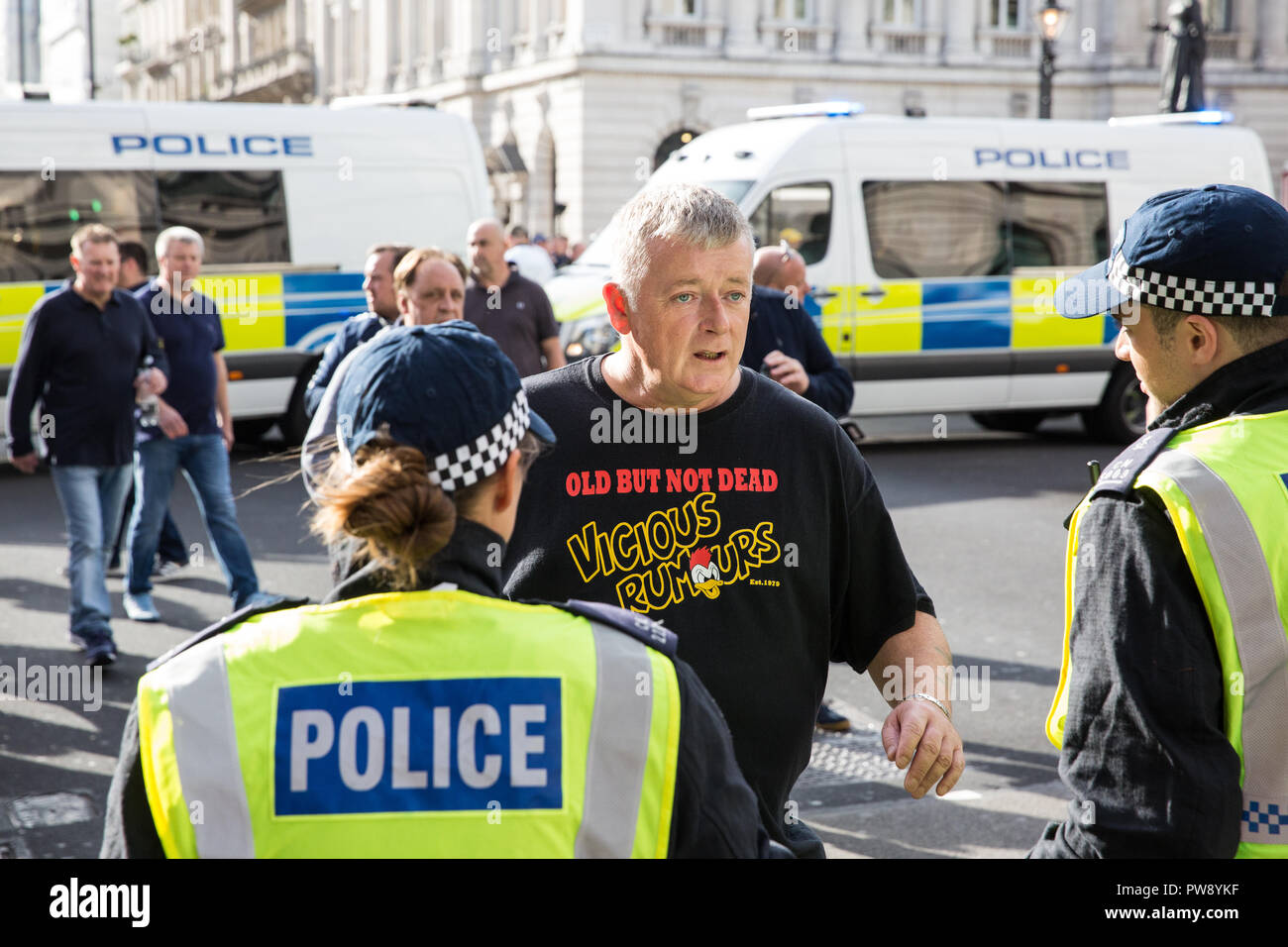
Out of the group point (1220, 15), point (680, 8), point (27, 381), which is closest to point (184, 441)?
point (27, 381)

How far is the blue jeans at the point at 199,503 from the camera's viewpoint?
7.69 meters

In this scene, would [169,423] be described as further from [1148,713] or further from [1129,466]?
[1148,713]

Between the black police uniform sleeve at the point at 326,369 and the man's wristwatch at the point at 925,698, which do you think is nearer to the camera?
the man's wristwatch at the point at 925,698

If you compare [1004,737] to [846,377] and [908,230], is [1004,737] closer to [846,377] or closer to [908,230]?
[846,377]

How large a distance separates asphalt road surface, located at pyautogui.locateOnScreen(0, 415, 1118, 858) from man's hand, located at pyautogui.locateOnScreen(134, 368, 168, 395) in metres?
1.16

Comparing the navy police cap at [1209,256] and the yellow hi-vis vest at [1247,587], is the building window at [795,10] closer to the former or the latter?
the navy police cap at [1209,256]

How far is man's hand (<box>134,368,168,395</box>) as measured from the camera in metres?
7.44

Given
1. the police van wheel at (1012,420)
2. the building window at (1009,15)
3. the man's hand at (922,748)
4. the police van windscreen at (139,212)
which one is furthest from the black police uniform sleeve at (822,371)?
the building window at (1009,15)

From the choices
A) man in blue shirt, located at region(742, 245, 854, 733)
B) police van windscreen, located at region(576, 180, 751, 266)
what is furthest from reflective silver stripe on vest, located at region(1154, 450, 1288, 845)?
police van windscreen, located at region(576, 180, 751, 266)

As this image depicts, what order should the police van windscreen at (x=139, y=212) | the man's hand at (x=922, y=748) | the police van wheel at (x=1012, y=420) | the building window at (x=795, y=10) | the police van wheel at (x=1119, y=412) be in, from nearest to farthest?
1. the man's hand at (x=922, y=748)
2. the police van windscreen at (x=139, y=212)
3. the police van wheel at (x=1119, y=412)
4. the police van wheel at (x=1012, y=420)
5. the building window at (x=795, y=10)

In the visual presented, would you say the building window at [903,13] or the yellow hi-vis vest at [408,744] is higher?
the building window at [903,13]

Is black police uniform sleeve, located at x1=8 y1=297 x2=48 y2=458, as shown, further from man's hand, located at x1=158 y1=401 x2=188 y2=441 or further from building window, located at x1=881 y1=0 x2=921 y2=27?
building window, located at x1=881 y1=0 x2=921 y2=27

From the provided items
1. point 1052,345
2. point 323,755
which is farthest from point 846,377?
point 1052,345

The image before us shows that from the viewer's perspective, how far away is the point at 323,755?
1702 mm
